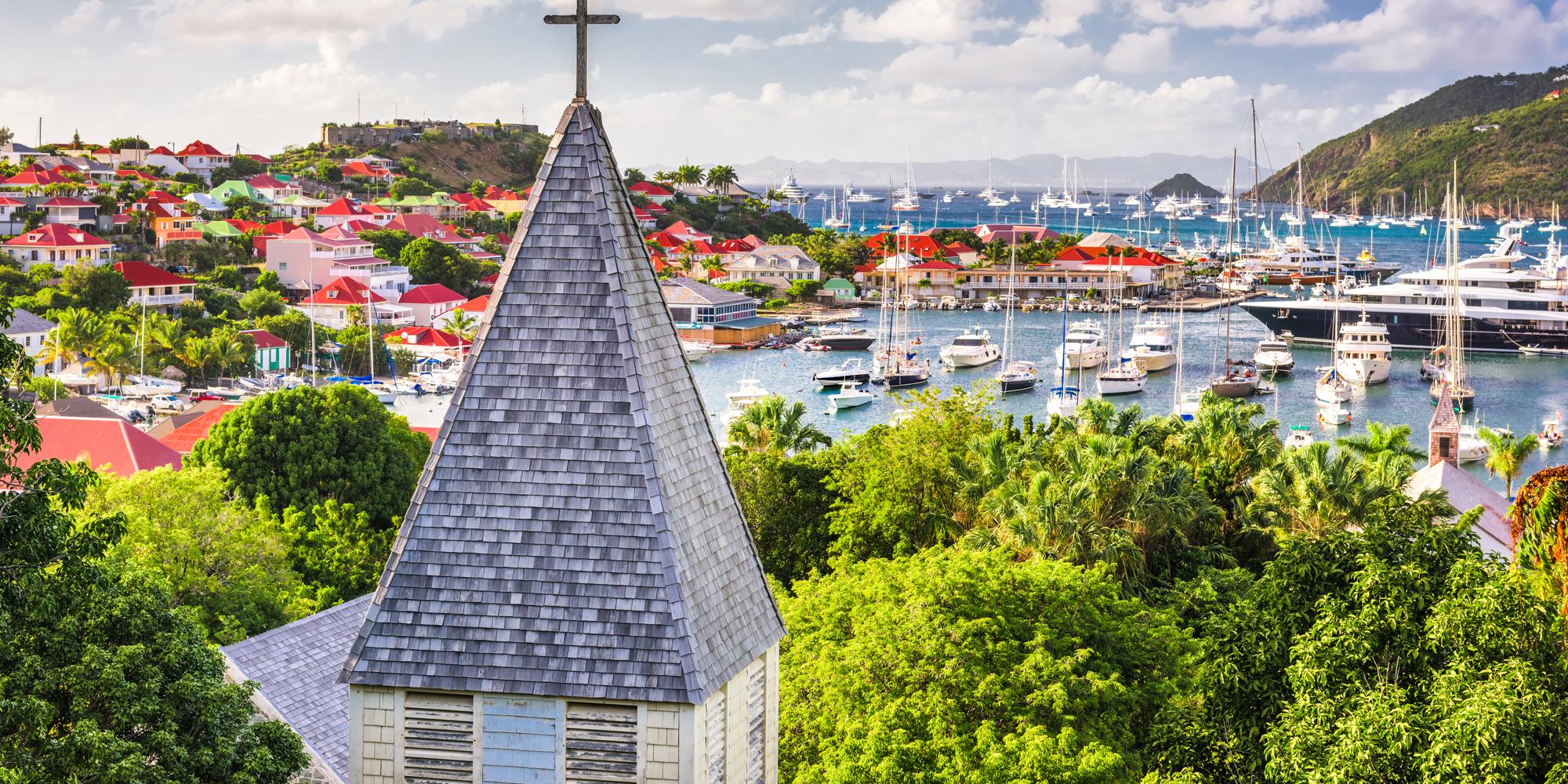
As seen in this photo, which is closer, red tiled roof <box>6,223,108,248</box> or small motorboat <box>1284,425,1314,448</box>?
small motorboat <box>1284,425,1314,448</box>

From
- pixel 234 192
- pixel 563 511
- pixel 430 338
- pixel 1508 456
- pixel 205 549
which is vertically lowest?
pixel 1508 456

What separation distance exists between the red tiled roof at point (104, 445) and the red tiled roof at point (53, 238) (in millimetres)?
87213

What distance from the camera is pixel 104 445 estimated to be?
2004 inches

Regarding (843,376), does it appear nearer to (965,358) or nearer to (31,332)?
(965,358)

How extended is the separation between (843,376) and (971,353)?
1452 cm

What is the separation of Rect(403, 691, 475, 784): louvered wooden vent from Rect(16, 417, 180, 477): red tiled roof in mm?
40392

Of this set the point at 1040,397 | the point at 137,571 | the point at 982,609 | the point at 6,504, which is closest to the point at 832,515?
the point at 982,609

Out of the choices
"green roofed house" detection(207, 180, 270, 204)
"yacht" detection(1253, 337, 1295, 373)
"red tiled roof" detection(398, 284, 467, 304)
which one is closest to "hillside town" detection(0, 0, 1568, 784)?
"yacht" detection(1253, 337, 1295, 373)

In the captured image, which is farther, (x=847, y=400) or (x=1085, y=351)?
(x=1085, y=351)

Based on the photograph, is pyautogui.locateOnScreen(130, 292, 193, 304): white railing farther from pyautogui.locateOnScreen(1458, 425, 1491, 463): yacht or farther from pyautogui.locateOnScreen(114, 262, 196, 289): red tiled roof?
pyautogui.locateOnScreen(1458, 425, 1491, 463): yacht

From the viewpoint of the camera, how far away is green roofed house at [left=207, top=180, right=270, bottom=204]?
184 m

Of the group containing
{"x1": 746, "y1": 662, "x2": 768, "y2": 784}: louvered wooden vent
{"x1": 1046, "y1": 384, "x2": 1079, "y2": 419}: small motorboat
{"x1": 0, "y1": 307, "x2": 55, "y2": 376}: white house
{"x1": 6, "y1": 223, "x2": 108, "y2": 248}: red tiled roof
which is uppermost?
{"x1": 6, "y1": 223, "x2": 108, "y2": 248}: red tiled roof

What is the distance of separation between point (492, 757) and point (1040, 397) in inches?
3697

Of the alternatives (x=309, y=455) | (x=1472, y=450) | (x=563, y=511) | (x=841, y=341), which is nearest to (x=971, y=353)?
(x=841, y=341)
